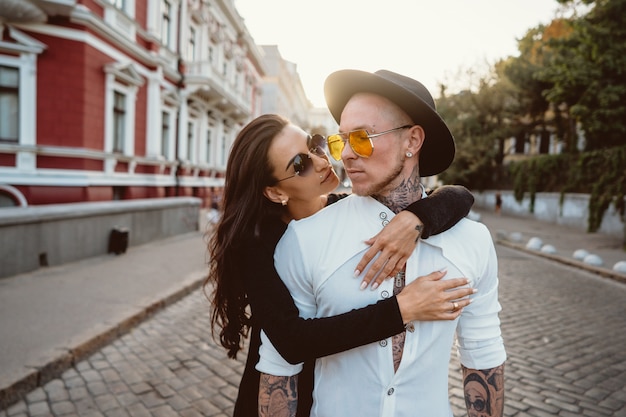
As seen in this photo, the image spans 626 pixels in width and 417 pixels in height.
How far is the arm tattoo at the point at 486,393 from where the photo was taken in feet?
5.40

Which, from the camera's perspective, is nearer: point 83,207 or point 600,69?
point 83,207

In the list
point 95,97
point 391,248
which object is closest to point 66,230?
point 95,97

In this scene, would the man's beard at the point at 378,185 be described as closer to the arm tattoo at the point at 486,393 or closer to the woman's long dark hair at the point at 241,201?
the woman's long dark hair at the point at 241,201

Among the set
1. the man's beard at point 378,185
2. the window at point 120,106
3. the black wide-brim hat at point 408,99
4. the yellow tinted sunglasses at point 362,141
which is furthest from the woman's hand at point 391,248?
the window at point 120,106

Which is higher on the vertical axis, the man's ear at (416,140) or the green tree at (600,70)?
the green tree at (600,70)

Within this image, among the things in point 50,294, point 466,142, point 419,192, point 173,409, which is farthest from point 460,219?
point 466,142

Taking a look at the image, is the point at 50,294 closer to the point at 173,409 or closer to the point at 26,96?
the point at 173,409

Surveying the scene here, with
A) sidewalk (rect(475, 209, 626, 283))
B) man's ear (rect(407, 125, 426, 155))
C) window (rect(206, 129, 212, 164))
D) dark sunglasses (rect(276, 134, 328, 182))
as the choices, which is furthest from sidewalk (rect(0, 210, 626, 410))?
window (rect(206, 129, 212, 164))

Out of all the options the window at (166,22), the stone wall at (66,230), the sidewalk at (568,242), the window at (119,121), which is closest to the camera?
the stone wall at (66,230)

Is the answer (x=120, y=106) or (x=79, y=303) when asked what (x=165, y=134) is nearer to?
(x=120, y=106)

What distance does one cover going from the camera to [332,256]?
157cm

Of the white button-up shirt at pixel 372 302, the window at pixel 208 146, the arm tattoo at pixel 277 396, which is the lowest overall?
the arm tattoo at pixel 277 396

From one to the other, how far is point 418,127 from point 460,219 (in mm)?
409

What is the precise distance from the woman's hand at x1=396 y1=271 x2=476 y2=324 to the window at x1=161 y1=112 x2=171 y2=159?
716 inches
